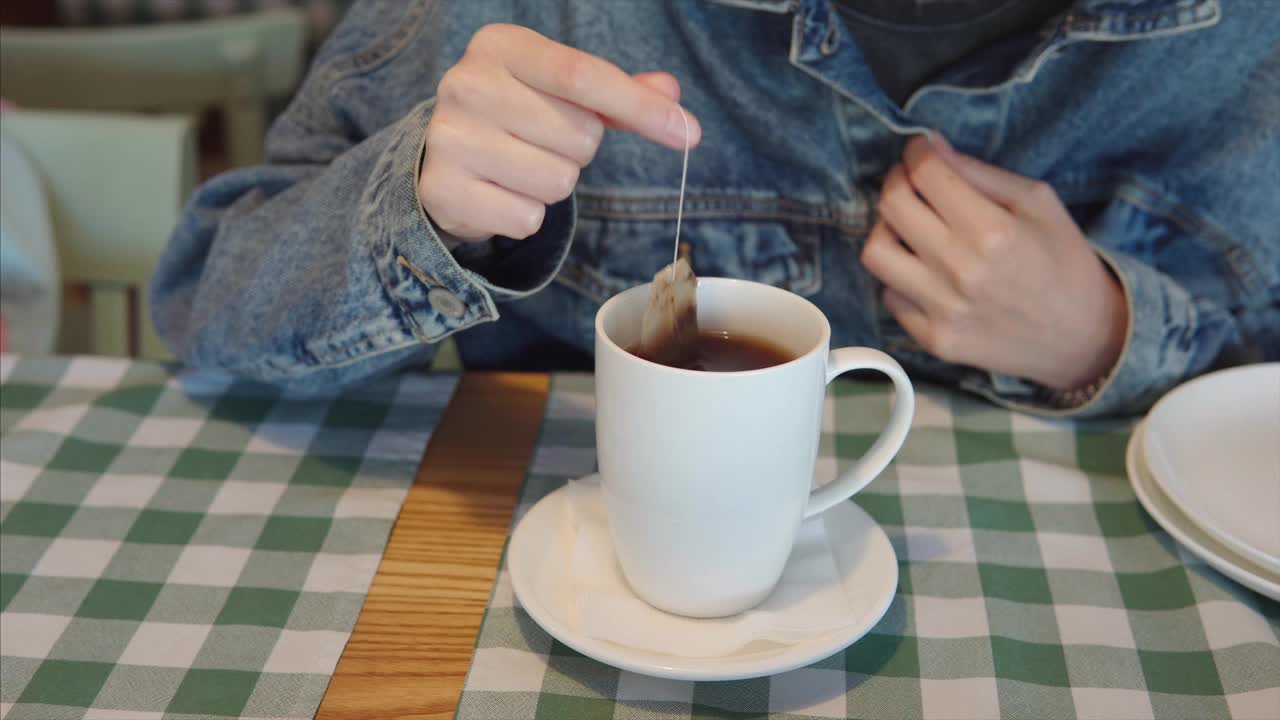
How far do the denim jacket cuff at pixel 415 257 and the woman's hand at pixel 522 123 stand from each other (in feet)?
0.07

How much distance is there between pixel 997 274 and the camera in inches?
33.4

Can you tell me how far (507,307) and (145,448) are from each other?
1.15ft

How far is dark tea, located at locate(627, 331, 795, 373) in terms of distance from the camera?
2.08 feet

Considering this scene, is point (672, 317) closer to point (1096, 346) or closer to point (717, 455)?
point (717, 455)

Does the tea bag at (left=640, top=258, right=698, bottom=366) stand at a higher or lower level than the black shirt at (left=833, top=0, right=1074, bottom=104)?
lower

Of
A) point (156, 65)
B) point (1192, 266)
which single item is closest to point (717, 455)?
point (1192, 266)

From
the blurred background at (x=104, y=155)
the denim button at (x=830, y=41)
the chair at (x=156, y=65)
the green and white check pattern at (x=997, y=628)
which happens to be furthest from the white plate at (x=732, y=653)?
the chair at (x=156, y=65)

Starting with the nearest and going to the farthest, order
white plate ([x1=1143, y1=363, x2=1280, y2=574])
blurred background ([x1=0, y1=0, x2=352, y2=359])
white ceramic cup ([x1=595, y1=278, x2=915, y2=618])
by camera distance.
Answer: white ceramic cup ([x1=595, y1=278, x2=915, y2=618])
white plate ([x1=1143, y1=363, x2=1280, y2=574])
blurred background ([x1=0, y1=0, x2=352, y2=359])

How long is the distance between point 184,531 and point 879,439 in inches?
18.0

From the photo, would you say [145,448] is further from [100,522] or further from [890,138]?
[890,138]

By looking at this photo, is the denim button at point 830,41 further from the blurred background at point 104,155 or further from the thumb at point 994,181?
the blurred background at point 104,155

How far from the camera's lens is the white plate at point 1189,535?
0.63 metres

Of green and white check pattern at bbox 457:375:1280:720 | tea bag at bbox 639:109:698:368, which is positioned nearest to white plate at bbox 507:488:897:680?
green and white check pattern at bbox 457:375:1280:720

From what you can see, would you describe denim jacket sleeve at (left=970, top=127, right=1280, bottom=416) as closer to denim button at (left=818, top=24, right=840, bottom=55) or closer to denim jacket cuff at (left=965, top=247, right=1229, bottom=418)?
denim jacket cuff at (left=965, top=247, right=1229, bottom=418)
